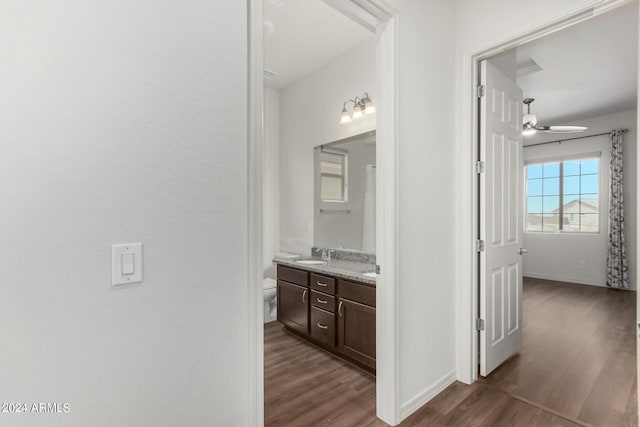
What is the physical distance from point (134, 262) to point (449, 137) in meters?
2.20

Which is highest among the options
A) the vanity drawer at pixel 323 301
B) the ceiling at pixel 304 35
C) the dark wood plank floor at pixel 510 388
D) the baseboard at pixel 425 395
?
the ceiling at pixel 304 35

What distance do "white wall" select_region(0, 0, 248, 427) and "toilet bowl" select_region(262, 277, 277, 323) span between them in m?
2.52

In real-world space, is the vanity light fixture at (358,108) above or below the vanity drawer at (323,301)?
above

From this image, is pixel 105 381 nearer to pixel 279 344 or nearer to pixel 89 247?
pixel 89 247

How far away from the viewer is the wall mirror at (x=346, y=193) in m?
3.30

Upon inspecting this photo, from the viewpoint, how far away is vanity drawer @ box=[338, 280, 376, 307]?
96.3 inches

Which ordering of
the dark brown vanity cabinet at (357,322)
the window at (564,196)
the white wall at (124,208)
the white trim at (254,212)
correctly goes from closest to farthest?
the white wall at (124,208)
the white trim at (254,212)
the dark brown vanity cabinet at (357,322)
the window at (564,196)

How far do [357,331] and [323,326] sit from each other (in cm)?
44

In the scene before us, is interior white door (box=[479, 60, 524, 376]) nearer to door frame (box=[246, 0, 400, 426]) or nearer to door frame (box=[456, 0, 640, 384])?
door frame (box=[456, 0, 640, 384])

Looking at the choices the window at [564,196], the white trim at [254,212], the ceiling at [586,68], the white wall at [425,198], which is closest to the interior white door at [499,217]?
the white wall at [425,198]

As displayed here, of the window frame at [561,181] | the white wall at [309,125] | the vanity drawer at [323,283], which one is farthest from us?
the window frame at [561,181]

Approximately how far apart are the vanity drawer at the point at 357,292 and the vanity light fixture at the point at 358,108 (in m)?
1.71

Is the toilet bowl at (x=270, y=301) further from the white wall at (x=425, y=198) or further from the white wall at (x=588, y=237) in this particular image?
the white wall at (x=588, y=237)

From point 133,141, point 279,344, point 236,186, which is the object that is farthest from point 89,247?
point 279,344
